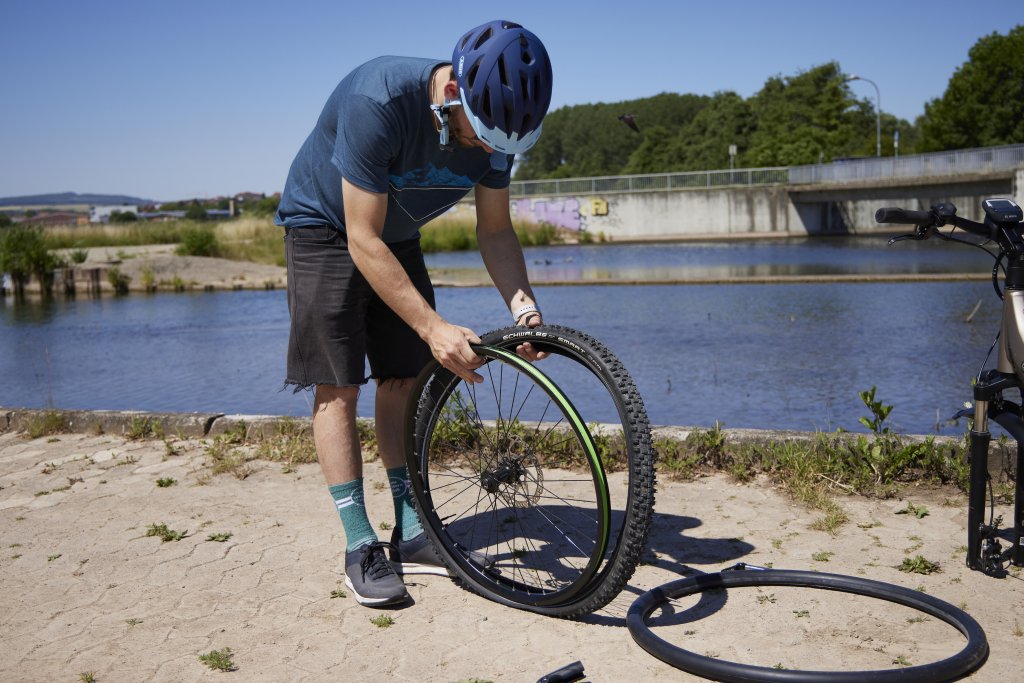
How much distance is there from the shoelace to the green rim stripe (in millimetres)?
901

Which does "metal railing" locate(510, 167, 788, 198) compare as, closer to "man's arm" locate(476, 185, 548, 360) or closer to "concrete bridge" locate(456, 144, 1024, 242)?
"concrete bridge" locate(456, 144, 1024, 242)

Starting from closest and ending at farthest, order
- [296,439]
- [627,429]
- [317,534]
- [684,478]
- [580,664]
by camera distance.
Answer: [580,664] → [627,429] → [317,534] → [684,478] → [296,439]

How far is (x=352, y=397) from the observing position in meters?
3.82

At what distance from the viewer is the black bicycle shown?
3211 mm

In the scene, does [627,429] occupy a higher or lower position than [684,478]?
higher

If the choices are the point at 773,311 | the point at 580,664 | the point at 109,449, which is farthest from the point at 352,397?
the point at 773,311

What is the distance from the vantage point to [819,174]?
5119 cm

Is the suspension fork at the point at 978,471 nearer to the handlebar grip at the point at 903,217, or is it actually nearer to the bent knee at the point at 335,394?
the handlebar grip at the point at 903,217

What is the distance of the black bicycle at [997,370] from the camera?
3211 mm

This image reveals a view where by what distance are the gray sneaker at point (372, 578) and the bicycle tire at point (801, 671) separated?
0.87m

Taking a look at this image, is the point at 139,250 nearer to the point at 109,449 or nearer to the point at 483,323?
the point at 483,323

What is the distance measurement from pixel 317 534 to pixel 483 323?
10.7 m

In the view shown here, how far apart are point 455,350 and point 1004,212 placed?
6.34 ft

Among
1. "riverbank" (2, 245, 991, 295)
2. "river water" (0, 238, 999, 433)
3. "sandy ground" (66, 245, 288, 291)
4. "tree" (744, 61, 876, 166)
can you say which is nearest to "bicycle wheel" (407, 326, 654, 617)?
"river water" (0, 238, 999, 433)
